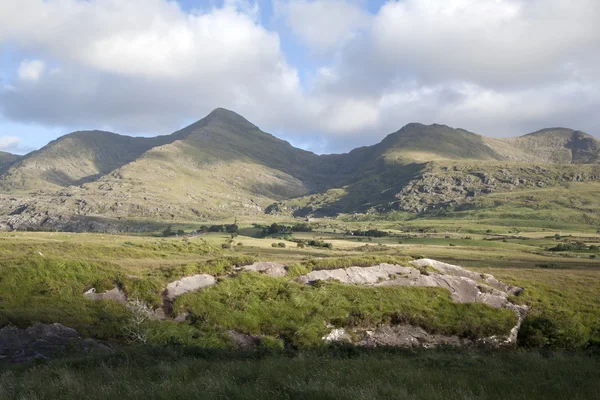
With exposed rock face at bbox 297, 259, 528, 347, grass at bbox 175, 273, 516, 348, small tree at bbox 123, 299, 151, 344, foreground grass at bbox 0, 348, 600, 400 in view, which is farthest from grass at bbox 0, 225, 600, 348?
foreground grass at bbox 0, 348, 600, 400

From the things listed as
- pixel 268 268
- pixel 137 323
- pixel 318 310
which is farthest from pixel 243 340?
pixel 268 268

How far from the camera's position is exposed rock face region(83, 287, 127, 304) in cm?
2949

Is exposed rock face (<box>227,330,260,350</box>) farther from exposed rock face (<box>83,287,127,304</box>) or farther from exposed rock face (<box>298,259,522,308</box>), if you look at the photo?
exposed rock face (<box>298,259,522,308</box>)

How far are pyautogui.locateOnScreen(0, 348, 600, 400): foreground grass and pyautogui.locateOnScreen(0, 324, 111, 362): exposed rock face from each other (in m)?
4.05

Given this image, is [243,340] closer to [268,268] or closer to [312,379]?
[268,268]

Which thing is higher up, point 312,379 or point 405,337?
point 312,379

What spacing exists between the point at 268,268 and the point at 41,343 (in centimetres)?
1925

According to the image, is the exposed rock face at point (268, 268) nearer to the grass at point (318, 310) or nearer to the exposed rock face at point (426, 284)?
the exposed rock face at point (426, 284)

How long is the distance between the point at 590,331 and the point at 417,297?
Result: 13.8 metres

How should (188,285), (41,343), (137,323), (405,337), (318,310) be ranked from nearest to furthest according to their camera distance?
(41,343) → (137,323) → (405,337) → (318,310) → (188,285)

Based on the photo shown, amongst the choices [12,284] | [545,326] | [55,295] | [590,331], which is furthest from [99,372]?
[590,331]

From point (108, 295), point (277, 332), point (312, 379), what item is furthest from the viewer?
point (108, 295)

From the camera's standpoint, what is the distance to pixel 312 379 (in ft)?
43.6

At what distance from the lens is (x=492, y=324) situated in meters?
32.3
